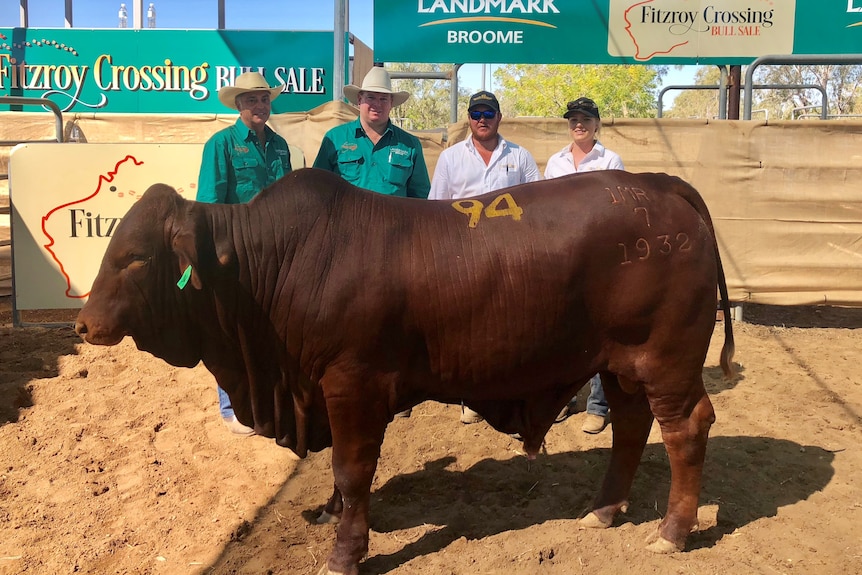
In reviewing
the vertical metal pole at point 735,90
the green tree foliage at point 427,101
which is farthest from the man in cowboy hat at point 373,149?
the green tree foliage at point 427,101

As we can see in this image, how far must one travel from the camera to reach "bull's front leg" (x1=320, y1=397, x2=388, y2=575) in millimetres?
3156

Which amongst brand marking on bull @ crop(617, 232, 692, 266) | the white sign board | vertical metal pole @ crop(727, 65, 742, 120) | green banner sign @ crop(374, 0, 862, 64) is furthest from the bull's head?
vertical metal pole @ crop(727, 65, 742, 120)

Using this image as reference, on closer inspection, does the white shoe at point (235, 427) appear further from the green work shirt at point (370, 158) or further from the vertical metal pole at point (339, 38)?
the vertical metal pole at point (339, 38)

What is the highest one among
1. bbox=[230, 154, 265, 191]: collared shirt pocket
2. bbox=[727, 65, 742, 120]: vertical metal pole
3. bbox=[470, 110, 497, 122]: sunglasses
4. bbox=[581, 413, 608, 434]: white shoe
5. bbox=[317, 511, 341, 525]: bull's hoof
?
bbox=[727, 65, 742, 120]: vertical metal pole

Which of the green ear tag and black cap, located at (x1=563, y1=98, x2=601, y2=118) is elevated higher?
black cap, located at (x1=563, y1=98, x2=601, y2=118)

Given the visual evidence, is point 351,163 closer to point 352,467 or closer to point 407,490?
point 407,490

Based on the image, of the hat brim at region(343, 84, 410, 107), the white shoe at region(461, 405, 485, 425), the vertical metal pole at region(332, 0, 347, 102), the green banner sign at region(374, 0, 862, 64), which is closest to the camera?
the hat brim at region(343, 84, 410, 107)

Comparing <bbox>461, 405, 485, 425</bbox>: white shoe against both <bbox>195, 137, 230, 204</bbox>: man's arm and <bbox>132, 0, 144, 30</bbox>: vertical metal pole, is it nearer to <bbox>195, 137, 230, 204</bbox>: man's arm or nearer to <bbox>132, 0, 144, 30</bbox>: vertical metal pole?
<bbox>195, 137, 230, 204</bbox>: man's arm

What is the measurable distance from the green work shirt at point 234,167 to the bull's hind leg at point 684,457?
2727 mm

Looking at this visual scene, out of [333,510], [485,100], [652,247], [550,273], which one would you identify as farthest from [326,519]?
[485,100]

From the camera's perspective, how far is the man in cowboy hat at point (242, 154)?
4.49 m

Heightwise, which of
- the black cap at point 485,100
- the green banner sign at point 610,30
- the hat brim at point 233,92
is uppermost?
the green banner sign at point 610,30

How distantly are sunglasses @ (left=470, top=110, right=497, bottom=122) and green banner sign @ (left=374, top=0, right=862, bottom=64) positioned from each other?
409 cm

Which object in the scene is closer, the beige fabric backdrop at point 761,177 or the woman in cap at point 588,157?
the woman in cap at point 588,157
